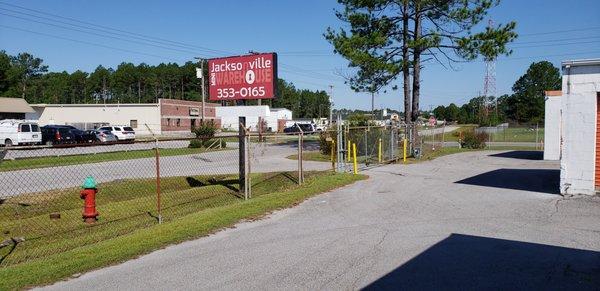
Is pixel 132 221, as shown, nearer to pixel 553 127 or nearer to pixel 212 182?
pixel 212 182

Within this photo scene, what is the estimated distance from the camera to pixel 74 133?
4350 cm

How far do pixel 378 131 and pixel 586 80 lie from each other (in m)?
13.1

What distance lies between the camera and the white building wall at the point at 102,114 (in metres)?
76.4

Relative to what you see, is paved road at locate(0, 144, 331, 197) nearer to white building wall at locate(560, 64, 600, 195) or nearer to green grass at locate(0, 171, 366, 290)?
green grass at locate(0, 171, 366, 290)

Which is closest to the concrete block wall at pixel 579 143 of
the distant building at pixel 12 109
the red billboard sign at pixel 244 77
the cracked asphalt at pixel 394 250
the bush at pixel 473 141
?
the cracked asphalt at pixel 394 250

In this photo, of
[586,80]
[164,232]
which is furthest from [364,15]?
[164,232]

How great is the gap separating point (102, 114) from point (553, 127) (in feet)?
222

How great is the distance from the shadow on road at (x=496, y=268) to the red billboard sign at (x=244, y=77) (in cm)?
915

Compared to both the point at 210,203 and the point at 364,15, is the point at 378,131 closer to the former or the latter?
the point at 364,15

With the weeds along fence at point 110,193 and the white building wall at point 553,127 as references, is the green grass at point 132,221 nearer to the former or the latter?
the weeds along fence at point 110,193

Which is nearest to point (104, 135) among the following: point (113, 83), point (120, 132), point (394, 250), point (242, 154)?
point (120, 132)

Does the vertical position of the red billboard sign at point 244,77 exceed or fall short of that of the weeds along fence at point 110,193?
it exceeds it

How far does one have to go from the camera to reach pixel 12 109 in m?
67.3

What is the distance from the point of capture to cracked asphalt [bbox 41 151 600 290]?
6293 millimetres
